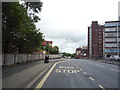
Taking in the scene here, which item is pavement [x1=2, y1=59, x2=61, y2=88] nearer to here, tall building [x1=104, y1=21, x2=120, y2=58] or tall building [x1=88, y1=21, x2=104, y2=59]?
tall building [x1=104, y1=21, x2=120, y2=58]

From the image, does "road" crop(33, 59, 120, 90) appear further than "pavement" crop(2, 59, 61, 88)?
Yes

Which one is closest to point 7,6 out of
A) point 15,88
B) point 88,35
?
point 15,88

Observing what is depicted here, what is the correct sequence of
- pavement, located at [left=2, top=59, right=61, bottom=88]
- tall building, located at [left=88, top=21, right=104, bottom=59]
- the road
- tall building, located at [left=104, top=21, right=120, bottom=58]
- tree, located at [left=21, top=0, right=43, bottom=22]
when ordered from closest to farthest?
pavement, located at [left=2, top=59, right=61, bottom=88]
the road
tree, located at [left=21, top=0, right=43, bottom=22]
tall building, located at [left=104, top=21, right=120, bottom=58]
tall building, located at [left=88, top=21, right=104, bottom=59]

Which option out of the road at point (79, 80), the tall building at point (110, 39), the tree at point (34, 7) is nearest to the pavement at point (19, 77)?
the road at point (79, 80)

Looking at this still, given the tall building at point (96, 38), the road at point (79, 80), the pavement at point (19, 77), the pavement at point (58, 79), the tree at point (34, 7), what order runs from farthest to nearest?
the tall building at point (96, 38), the tree at point (34, 7), the road at point (79, 80), the pavement at point (58, 79), the pavement at point (19, 77)

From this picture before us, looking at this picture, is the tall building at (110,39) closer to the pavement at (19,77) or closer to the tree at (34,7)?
the tree at (34,7)

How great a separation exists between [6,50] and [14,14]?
1272 centimetres

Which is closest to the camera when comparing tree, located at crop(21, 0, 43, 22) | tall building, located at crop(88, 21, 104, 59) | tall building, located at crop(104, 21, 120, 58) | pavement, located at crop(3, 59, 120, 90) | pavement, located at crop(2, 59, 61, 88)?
pavement, located at crop(2, 59, 61, 88)

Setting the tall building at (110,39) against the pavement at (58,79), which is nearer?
the pavement at (58,79)

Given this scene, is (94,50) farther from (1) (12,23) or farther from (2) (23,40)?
(1) (12,23)

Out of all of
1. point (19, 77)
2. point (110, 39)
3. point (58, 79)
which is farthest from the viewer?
point (110, 39)

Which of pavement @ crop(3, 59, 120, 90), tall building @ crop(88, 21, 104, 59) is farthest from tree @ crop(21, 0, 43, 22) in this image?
tall building @ crop(88, 21, 104, 59)

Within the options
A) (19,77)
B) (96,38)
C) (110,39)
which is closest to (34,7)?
(19,77)

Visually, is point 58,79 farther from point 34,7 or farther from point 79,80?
point 34,7
